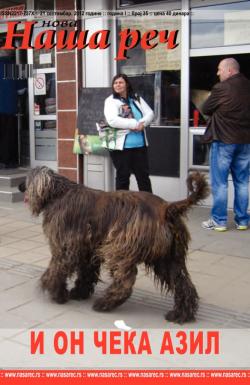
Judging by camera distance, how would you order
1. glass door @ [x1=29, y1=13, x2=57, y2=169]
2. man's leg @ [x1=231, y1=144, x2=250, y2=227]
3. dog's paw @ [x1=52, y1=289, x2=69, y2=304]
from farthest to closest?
1. glass door @ [x1=29, y1=13, x2=57, y2=169]
2. man's leg @ [x1=231, y1=144, x2=250, y2=227]
3. dog's paw @ [x1=52, y1=289, x2=69, y2=304]

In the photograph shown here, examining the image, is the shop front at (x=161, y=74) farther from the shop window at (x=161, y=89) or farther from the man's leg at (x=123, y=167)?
the man's leg at (x=123, y=167)

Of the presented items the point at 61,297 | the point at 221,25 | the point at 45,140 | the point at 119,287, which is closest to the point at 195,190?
the point at 119,287

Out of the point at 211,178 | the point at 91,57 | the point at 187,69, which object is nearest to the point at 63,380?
the point at 211,178

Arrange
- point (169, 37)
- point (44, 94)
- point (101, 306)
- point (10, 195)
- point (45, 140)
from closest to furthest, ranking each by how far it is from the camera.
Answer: point (101, 306)
point (169, 37)
point (10, 195)
point (44, 94)
point (45, 140)

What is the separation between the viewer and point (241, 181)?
6824 mm

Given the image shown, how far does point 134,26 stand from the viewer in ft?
28.1

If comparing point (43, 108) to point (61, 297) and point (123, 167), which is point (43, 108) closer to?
point (123, 167)

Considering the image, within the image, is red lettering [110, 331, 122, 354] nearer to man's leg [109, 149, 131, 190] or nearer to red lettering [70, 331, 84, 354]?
red lettering [70, 331, 84, 354]

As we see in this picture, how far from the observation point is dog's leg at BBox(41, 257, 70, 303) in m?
4.35

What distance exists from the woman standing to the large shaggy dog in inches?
99.5

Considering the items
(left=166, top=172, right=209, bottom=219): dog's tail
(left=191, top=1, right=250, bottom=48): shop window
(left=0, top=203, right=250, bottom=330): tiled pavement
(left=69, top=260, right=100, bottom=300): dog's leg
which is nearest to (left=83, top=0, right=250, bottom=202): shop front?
(left=191, top=1, right=250, bottom=48): shop window

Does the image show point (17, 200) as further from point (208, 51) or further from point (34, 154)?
point (208, 51)

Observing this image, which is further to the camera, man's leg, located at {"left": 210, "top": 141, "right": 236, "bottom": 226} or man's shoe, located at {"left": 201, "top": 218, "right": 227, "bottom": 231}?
man's shoe, located at {"left": 201, "top": 218, "right": 227, "bottom": 231}

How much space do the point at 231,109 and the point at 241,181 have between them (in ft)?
2.97
